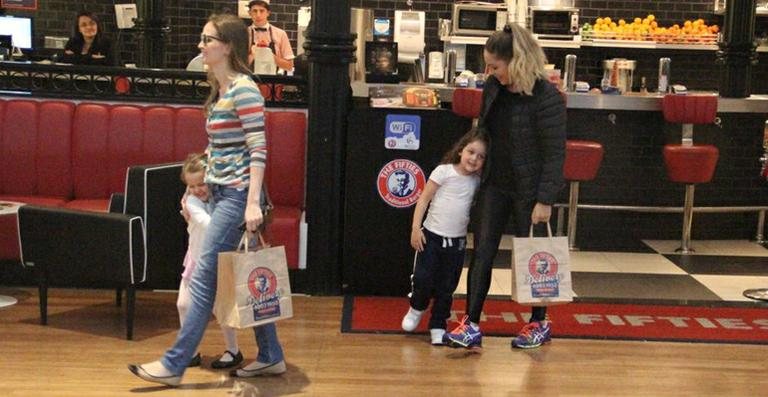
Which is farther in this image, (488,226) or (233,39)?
(488,226)

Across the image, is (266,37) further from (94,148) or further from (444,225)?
(444,225)

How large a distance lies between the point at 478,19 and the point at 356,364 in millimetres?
7027

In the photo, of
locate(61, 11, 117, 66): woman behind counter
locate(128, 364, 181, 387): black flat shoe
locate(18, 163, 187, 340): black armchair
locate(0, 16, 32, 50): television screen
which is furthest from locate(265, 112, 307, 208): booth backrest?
locate(0, 16, 32, 50): television screen

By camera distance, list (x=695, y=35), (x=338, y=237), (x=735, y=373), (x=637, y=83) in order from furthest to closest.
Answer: (x=637, y=83)
(x=695, y=35)
(x=338, y=237)
(x=735, y=373)

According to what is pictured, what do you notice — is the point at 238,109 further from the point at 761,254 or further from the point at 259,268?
the point at 761,254

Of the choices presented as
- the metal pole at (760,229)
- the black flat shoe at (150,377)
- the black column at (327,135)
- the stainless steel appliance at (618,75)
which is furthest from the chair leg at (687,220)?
the black flat shoe at (150,377)

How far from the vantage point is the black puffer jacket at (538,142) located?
19.0ft

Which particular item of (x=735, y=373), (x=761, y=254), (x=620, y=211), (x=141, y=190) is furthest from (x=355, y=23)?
(x=735, y=373)

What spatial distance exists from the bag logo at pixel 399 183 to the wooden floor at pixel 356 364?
79cm

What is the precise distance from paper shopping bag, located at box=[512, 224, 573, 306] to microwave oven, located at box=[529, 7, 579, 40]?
644 cm

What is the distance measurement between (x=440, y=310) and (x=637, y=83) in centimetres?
738

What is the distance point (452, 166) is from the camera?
20.1 ft

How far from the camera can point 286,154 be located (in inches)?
290

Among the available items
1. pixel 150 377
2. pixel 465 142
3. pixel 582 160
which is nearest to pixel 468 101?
pixel 582 160
